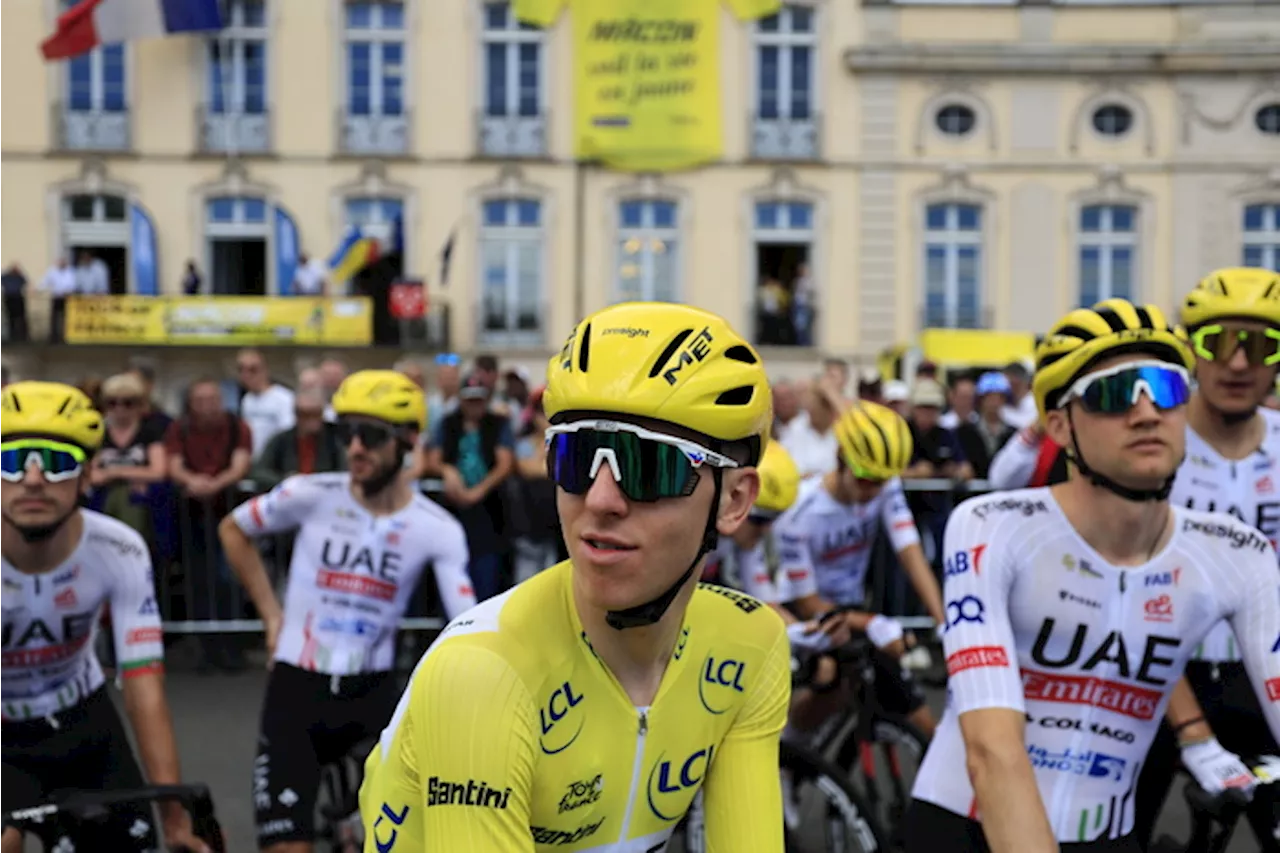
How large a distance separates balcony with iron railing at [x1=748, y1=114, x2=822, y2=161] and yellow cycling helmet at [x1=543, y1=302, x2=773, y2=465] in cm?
3005

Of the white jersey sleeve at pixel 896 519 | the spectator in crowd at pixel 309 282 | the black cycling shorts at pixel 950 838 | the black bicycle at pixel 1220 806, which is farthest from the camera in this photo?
the spectator in crowd at pixel 309 282

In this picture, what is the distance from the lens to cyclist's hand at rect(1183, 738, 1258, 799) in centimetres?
335

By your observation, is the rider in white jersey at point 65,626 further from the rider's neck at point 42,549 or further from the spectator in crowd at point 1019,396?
the spectator in crowd at point 1019,396

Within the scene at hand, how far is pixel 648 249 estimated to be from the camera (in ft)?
105

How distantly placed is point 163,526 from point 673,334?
28.4 ft

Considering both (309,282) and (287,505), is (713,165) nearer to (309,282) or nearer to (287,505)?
(309,282)

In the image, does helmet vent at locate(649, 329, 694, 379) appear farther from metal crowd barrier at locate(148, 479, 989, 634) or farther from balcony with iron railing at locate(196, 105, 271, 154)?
balcony with iron railing at locate(196, 105, 271, 154)

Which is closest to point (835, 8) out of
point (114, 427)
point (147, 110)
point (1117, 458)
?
point (147, 110)

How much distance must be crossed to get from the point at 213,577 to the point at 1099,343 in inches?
323

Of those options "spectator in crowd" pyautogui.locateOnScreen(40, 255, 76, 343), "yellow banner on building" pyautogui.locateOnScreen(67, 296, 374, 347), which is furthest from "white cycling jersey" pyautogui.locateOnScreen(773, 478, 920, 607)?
"spectator in crowd" pyautogui.locateOnScreen(40, 255, 76, 343)

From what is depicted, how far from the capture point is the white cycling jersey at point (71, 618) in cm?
430

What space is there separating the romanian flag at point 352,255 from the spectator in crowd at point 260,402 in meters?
17.2

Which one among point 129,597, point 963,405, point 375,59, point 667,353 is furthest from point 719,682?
point 375,59

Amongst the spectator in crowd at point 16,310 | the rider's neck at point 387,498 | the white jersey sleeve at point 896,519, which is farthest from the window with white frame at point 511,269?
the rider's neck at point 387,498
